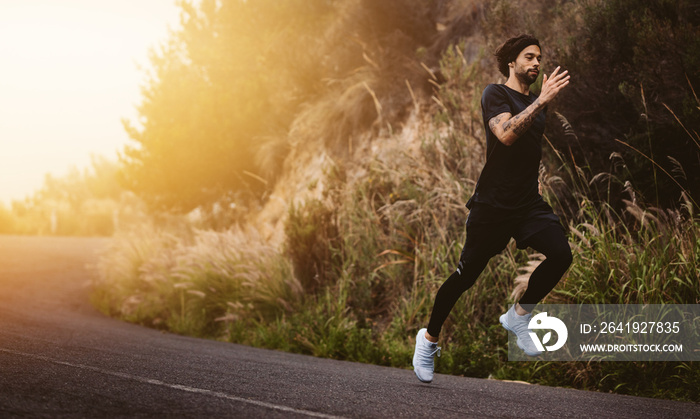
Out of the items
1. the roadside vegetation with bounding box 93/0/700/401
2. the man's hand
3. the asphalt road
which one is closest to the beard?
the man's hand

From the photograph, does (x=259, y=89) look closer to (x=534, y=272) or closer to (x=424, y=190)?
(x=424, y=190)

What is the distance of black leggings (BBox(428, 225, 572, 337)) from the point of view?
190 inches

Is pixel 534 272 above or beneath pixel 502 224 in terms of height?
beneath

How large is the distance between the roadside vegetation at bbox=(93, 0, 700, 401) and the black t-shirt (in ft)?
5.75

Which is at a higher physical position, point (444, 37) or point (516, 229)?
point (444, 37)

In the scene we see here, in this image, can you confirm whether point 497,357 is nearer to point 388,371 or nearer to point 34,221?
point 388,371

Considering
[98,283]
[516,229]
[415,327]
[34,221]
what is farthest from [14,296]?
[34,221]

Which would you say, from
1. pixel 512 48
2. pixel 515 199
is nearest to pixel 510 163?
pixel 515 199

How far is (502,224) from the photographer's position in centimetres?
504

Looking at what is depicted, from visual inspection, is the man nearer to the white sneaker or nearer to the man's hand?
the white sneaker

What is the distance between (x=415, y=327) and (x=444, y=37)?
7440mm

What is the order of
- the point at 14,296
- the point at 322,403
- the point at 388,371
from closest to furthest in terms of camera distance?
1. the point at 322,403
2. the point at 388,371
3. the point at 14,296

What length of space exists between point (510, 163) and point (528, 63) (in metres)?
0.83

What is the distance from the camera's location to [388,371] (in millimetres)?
6633
